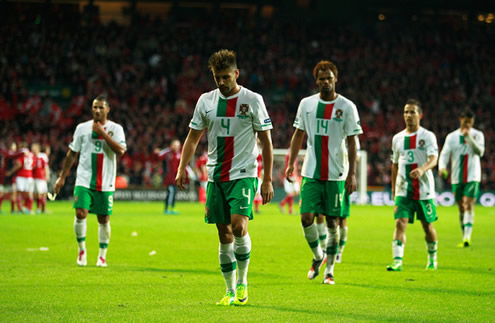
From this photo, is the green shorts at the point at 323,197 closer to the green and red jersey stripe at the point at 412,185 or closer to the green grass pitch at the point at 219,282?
the green grass pitch at the point at 219,282

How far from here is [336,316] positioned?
20.9ft

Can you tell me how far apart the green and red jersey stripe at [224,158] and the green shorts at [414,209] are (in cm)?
405

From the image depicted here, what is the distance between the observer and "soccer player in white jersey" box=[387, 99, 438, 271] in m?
10.2

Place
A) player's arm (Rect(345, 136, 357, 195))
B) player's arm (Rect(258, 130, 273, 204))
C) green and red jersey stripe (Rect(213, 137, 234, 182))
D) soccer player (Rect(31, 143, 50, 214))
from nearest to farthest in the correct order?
player's arm (Rect(258, 130, 273, 204)) → green and red jersey stripe (Rect(213, 137, 234, 182)) → player's arm (Rect(345, 136, 357, 195)) → soccer player (Rect(31, 143, 50, 214))

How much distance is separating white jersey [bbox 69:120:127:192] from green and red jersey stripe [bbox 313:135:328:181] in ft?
10.2

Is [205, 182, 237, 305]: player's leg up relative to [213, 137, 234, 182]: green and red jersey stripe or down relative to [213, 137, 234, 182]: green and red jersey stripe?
down

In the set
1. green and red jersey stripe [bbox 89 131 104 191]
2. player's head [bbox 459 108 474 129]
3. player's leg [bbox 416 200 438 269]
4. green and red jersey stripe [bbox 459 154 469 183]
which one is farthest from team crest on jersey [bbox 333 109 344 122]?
green and red jersey stripe [bbox 459 154 469 183]

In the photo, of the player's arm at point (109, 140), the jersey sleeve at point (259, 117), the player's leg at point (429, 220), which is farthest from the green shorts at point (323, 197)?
the player's arm at point (109, 140)

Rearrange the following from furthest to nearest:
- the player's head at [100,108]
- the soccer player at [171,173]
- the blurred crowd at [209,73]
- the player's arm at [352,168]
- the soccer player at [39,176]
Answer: the blurred crowd at [209,73] < the soccer player at [171,173] < the soccer player at [39,176] < the player's head at [100,108] < the player's arm at [352,168]

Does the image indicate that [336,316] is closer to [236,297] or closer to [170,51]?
[236,297]

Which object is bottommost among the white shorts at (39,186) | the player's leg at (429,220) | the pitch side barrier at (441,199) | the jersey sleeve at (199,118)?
the pitch side barrier at (441,199)

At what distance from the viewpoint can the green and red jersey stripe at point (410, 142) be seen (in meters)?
10.4

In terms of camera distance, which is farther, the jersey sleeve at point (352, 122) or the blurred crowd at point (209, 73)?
the blurred crowd at point (209, 73)

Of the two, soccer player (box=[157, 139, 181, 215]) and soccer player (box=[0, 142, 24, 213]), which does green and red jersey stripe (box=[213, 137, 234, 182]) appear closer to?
soccer player (box=[0, 142, 24, 213])
